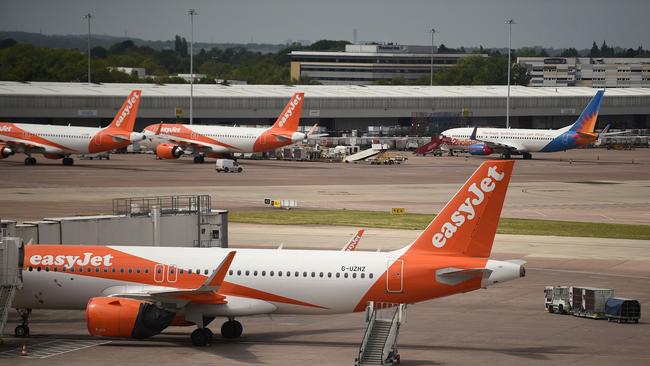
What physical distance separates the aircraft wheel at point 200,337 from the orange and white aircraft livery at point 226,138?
10113 centimetres

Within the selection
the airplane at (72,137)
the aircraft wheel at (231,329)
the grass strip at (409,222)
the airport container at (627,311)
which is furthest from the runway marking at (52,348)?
the airplane at (72,137)

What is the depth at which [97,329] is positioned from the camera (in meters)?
42.3

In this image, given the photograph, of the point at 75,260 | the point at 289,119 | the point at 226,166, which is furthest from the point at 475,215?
the point at 289,119

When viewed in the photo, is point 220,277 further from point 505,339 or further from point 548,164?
point 548,164

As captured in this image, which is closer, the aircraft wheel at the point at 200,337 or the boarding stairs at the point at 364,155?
the aircraft wheel at the point at 200,337

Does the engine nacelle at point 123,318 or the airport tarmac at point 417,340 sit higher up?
the engine nacelle at point 123,318

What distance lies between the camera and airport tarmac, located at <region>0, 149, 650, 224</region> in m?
97.2

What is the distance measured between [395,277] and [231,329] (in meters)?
7.50

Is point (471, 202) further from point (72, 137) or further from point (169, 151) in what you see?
point (169, 151)

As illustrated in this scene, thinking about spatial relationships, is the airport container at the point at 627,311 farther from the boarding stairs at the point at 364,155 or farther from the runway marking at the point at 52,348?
the boarding stairs at the point at 364,155

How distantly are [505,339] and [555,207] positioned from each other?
55819mm

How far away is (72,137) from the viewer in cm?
13725

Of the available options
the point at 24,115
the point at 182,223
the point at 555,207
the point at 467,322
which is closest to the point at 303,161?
the point at 24,115

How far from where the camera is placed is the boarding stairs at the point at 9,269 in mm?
43781
